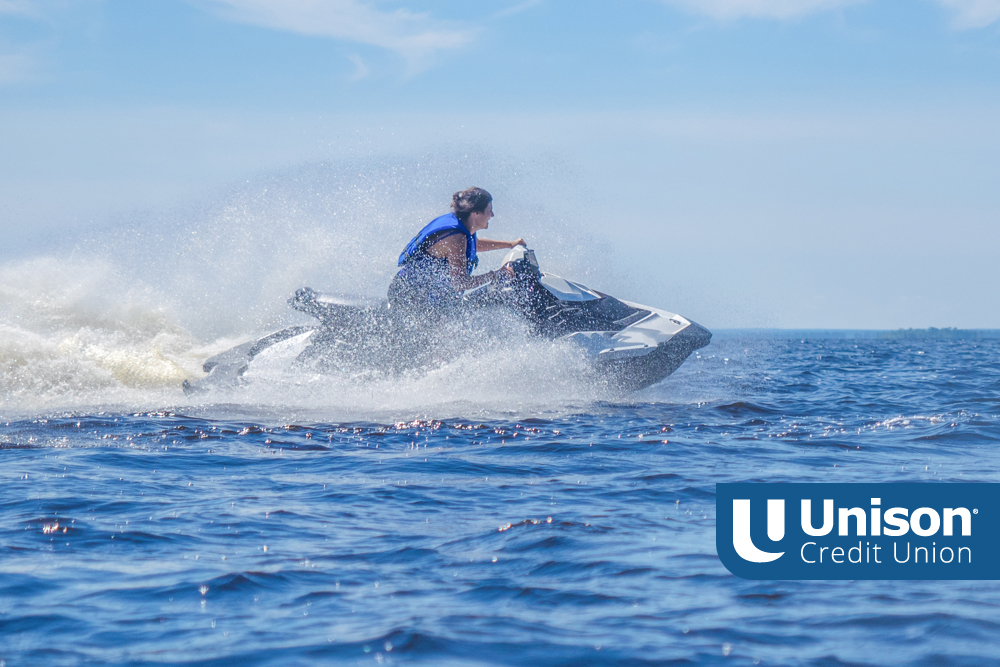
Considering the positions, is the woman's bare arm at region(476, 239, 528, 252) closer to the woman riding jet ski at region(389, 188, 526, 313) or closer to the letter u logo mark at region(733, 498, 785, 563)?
the woman riding jet ski at region(389, 188, 526, 313)

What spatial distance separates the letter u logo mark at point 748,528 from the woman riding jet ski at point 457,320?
462 centimetres

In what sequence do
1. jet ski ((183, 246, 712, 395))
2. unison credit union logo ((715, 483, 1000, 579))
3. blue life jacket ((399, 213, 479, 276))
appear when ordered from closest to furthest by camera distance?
unison credit union logo ((715, 483, 1000, 579)), blue life jacket ((399, 213, 479, 276)), jet ski ((183, 246, 712, 395))

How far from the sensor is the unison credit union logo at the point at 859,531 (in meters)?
3.55

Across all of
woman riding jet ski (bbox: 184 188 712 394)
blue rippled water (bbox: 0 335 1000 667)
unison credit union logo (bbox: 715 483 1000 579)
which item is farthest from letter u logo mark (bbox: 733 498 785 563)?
woman riding jet ski (bbox: 184 188 712 394)

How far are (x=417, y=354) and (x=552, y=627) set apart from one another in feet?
20.3

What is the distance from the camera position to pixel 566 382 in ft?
29.9

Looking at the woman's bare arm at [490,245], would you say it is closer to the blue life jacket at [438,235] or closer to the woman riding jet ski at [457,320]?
the woman riding jet ski at [457,320]

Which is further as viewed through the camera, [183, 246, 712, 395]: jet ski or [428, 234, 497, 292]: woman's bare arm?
[183, 246, 712, 395]: jet ski

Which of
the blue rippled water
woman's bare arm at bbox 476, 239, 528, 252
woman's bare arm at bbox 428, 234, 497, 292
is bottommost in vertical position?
the blue rippled water

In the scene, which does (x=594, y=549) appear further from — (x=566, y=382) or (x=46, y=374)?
(x=46, y=374)

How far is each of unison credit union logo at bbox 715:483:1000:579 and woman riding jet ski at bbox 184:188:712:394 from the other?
425cm

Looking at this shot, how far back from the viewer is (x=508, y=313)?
9.02 meters

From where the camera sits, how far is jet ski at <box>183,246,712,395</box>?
28.9 ft

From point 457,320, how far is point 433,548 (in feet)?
17.0
